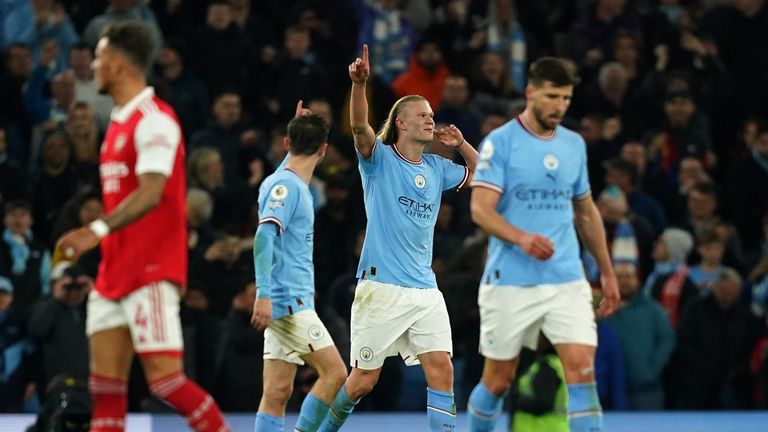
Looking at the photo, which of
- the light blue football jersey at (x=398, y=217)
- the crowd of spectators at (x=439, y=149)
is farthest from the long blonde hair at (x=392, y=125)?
the crowd of spectators at (x=439, y=149)

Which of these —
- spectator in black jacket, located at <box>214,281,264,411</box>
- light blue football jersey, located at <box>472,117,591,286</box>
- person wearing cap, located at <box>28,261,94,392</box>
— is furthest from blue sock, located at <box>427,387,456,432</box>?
person wearing cap, located at <box>28,261,94,392</box>

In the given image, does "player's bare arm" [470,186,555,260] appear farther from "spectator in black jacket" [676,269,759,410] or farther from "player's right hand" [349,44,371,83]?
"spectator in black jacket" [676,269,759,410]

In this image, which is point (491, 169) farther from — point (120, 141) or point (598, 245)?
point (120, 141)

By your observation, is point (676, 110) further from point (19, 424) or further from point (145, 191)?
point (145, 191)

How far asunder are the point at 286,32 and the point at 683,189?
190 inches

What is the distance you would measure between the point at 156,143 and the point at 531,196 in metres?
2.23

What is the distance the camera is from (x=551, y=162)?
27.8ft

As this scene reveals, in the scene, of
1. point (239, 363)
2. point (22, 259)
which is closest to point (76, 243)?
point (239, 363)

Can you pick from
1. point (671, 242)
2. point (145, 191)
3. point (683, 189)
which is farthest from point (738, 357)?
point (145, 191)

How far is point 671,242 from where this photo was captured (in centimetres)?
1547

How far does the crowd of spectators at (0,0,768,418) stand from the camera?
13.8 meters

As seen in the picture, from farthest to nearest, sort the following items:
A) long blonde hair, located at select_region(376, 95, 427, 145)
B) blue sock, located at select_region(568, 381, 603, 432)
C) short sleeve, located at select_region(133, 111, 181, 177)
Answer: long blonde hair, located at select_region(376, 95, 427, 145) → blue sock, located at select_region(568, 381, 603, 432) → short sleeve, located at select_region(133, 111, 181, 177)

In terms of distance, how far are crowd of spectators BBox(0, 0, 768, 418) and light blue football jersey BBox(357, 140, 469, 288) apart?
383 centimetres

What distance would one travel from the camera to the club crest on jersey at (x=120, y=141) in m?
7.48
